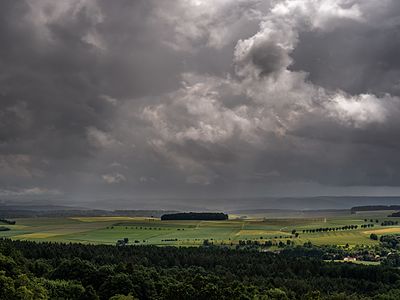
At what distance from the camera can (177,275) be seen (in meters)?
124

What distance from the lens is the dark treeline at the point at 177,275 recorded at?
93125 millimetres

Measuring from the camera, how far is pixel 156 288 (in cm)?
10531

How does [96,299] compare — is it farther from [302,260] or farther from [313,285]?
[302,260]

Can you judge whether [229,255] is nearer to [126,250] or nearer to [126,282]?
[126,250]

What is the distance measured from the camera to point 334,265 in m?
156

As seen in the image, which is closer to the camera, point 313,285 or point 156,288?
point 156,288

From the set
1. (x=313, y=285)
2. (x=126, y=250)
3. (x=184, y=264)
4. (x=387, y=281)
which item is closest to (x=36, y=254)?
(x=126, y=250)

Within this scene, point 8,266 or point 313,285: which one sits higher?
point 8,266

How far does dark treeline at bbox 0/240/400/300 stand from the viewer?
9312 centimetres

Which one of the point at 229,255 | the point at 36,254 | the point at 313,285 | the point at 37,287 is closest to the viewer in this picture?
the point at 37,287

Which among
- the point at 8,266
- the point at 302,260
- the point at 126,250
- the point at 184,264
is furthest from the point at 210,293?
the point at 126,250

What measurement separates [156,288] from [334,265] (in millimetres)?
72428

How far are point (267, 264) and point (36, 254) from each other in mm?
71990

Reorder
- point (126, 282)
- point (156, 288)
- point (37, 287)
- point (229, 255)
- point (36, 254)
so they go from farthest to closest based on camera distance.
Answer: point (229, 255) → point (36, 254) → point (156, 288) → point (126, 282) → point (37, 287)
